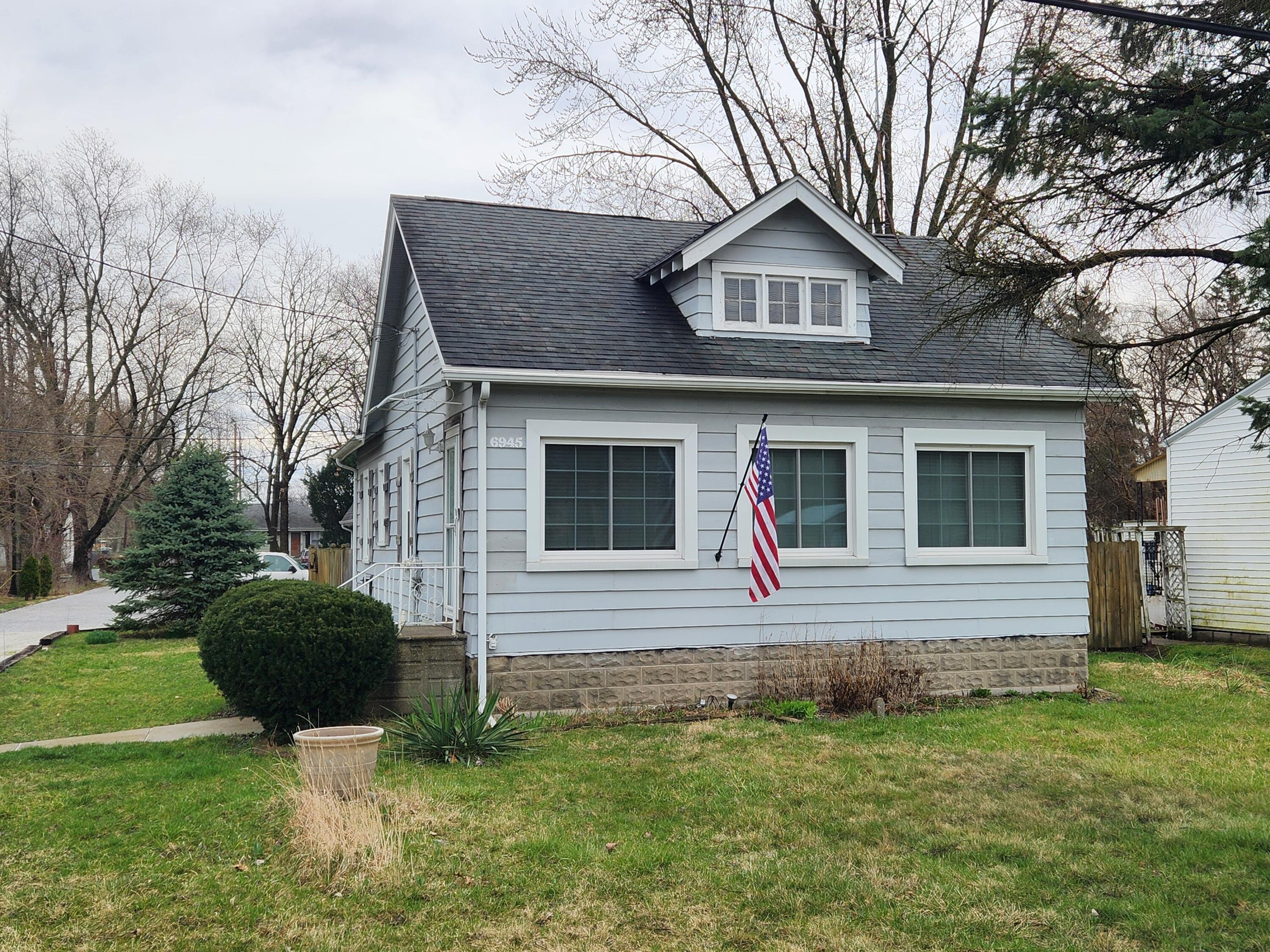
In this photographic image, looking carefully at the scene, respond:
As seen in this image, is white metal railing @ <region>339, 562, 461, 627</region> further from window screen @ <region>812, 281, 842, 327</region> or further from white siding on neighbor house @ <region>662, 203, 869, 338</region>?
window screen @ <region>812, 281, 842, 327</region>

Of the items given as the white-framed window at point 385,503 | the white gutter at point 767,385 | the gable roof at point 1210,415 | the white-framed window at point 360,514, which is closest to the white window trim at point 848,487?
the white gutter at point 767,385

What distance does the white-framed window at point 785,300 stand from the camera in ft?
38.4

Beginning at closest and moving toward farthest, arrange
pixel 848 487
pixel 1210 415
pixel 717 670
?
pixel 717 670
pixel 848 487
pixel 1210 415

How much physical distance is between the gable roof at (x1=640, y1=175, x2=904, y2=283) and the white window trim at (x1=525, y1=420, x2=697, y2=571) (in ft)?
6.49

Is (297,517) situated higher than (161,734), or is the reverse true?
(297,517)

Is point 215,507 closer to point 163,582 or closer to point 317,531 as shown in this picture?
point 163,582

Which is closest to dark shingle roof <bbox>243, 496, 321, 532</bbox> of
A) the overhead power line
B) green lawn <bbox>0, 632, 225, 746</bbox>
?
green lawn <bbox>0, 632, 225, 746</bbox>

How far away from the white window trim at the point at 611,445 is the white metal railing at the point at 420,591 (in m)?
0.97

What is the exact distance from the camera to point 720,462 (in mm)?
10969

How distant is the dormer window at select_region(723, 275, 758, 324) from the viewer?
1176 cm

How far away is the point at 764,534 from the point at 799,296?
3.31 meters

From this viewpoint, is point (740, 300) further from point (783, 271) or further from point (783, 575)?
point (783, 575)

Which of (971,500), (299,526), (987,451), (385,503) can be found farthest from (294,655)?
(299,526)

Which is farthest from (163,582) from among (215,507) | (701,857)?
(701,857)
